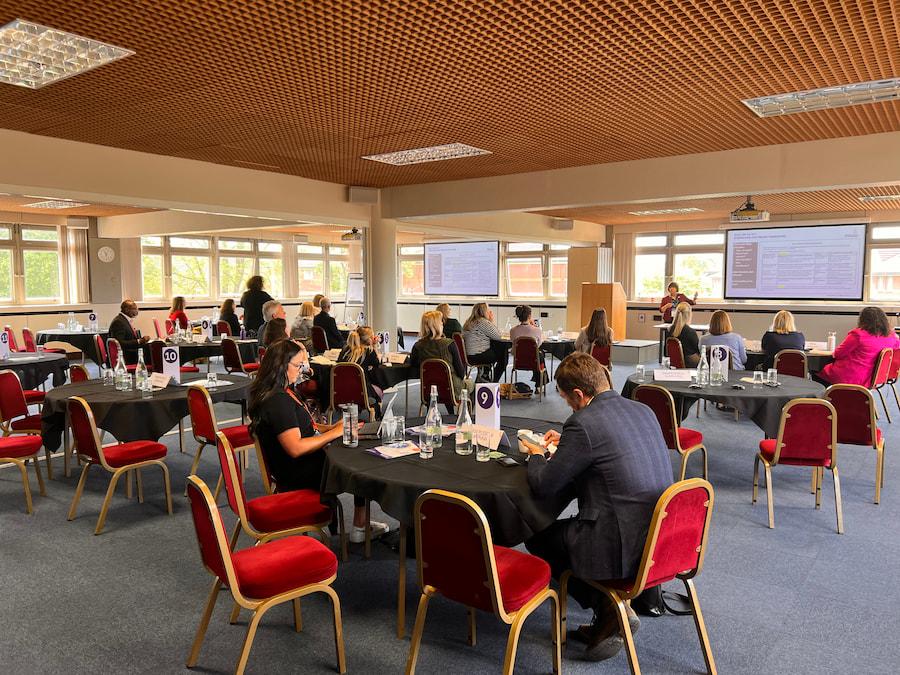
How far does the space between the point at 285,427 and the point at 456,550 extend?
1368 millimetres

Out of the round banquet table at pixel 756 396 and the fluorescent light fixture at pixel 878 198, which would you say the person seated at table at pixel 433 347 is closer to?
the round banquet table at pixel 756 396

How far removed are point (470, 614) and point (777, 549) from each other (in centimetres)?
210

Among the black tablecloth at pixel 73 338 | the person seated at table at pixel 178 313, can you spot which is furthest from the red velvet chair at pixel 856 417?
the black tablecloth at pixel 73 338

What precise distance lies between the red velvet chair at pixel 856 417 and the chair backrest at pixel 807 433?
50 centimetres

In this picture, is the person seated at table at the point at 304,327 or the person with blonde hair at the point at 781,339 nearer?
the person with blonde hair at the point at 781,339

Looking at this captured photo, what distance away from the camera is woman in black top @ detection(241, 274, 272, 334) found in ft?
33.0

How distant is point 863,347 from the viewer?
6.36m

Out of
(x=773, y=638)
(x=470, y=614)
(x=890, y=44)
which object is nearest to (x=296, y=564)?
(x=470, y=614)

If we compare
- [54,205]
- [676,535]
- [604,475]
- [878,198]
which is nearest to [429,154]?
[604,475]

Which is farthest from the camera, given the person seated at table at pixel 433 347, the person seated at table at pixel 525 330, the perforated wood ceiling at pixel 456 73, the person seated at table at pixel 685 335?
the person seated at table at pixel 525 330

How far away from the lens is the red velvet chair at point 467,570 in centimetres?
219

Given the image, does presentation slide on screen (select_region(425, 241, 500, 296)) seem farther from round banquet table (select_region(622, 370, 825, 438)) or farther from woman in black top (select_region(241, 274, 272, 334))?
round banquet table (select_region(622, 370, 825, 438))

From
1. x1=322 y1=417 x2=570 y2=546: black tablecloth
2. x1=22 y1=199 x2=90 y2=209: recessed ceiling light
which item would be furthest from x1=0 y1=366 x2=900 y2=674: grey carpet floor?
x1=22 y1=199 x2=90 y2=209: recessed ceiling light

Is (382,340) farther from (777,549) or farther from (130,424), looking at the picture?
(777,549)
